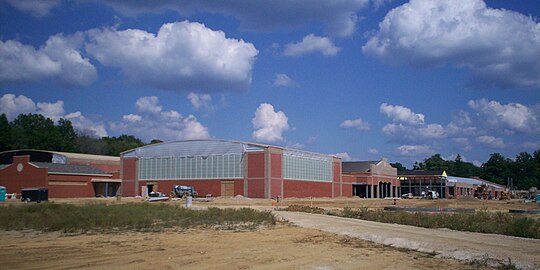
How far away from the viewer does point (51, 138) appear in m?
142

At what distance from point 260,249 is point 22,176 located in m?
80.0

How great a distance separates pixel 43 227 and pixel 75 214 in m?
3.64

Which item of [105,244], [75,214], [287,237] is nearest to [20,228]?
[75,214]

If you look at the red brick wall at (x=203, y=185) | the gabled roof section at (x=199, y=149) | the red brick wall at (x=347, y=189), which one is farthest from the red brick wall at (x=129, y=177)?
the red brick wall at (x=347, y=189)

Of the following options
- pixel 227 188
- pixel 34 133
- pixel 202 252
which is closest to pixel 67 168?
pixel 227 188

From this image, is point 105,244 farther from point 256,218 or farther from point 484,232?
point 484,232

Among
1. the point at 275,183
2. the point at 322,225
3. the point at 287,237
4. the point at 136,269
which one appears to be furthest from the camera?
the point at 275,183

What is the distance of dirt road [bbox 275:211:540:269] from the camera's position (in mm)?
18337

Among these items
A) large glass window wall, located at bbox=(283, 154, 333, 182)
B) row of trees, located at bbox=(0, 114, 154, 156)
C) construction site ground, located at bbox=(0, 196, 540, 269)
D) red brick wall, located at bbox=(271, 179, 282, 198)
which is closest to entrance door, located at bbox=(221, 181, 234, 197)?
red brick wall, located at bbox=(271, 179, 282, 198)

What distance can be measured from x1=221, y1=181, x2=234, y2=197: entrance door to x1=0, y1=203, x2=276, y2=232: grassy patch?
164 ft

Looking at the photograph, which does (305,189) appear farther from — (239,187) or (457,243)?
(457,243)

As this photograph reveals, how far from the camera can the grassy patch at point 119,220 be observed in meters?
26.8

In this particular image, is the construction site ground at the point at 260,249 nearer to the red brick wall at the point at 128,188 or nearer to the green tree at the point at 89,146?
the red brick wall at the point at 128,188

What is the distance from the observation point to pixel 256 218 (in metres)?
32.7
